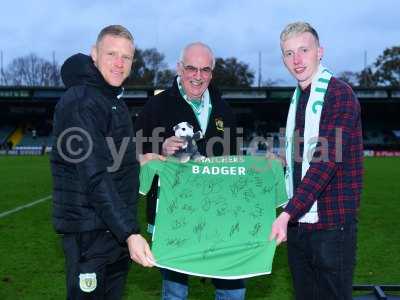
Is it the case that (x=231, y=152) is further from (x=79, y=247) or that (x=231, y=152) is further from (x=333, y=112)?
(x=79, y=247)

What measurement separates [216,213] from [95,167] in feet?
3.44

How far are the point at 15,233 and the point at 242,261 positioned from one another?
6.05 meters

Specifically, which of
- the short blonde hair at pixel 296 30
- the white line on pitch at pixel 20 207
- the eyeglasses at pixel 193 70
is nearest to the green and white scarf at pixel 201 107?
the eyeglasses at pixel 193 70

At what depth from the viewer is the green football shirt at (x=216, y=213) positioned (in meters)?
3.35

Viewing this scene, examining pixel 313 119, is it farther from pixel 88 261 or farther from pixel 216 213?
pixel 88 261

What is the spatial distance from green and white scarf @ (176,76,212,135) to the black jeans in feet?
3.65

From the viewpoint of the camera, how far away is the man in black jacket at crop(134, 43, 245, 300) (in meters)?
3.87

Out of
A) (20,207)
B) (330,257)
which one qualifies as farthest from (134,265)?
(20,207)

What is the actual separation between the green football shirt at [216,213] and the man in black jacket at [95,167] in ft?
1.42

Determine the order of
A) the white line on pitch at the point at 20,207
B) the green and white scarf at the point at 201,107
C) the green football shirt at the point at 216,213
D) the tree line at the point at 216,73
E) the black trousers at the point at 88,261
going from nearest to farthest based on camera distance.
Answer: the black trousers at the point at 88,261 → the green football shirt at the point at 216,213 → the green and white scarf at the point at 201,107 → the white line on pitch at the point at 20,207 → the tree line at the point at 216,73

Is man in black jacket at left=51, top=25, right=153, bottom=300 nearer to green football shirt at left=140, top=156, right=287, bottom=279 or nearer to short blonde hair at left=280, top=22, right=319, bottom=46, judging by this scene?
green football shirt at left=140, top=156, right=287, bottom=279

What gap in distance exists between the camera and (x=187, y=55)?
152 inches

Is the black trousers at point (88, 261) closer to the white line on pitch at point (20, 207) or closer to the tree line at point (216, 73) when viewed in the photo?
the white line on pitch at point (20, 207)

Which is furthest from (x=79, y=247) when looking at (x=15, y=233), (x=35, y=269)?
(x=15, y=233)
